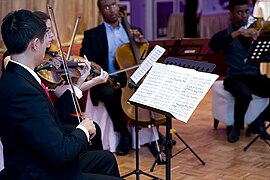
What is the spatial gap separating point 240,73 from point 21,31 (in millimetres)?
3018

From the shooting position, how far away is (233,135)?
4625mm

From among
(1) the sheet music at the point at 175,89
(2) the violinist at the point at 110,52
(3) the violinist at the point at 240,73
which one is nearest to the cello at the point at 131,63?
(2) the violinist at the point at 110,52

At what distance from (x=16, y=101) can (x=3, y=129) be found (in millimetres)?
168

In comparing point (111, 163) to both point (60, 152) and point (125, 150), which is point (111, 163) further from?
point (125, 150)

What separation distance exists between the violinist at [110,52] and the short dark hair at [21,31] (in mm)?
2136

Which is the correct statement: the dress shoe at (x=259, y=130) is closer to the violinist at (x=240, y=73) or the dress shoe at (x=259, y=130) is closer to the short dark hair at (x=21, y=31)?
Result: the violinist at (x=240, y=73)

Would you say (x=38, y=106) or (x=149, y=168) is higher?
(x=38, y=106)

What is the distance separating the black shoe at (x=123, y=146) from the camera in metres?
4.28

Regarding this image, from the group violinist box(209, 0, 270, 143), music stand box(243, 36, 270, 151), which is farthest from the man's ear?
violinist box(209, 0, 270, 143)

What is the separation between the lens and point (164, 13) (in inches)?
352

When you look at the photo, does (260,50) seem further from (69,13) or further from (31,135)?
(31,135)

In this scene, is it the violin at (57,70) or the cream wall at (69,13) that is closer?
the violin at (57,70)

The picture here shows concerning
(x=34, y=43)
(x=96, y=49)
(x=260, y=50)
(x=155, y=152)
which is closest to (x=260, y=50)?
(x=260, y=50)

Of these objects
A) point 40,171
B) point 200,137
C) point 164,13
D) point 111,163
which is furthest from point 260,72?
point 164,13
